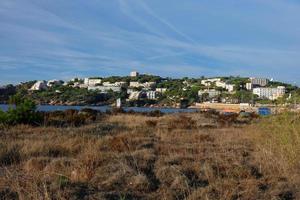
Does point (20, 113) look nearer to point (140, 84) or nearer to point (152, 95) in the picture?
point (152, 95)

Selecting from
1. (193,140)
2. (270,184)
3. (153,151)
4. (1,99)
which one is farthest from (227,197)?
(1,99)

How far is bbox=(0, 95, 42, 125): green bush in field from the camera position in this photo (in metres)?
19.9

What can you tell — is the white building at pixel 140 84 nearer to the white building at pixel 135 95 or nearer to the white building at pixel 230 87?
the white building at pixel 135 95

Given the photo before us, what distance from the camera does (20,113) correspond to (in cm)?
2039

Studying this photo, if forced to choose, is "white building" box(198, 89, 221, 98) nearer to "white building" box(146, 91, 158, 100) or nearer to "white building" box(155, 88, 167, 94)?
"white building" box(155, 88, 167, 94)

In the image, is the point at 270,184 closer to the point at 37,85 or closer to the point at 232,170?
the point at 232,170

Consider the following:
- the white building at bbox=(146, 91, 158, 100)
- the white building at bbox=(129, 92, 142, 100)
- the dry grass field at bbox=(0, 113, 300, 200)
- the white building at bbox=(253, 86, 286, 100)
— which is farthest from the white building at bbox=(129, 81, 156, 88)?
the dry grass field at bbox=(0, 113, 300, 200)

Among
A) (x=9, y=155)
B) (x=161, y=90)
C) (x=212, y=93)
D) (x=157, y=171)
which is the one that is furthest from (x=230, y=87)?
(x=157, y=171)

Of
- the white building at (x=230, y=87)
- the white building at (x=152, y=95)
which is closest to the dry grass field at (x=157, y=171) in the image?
the white building at (x=230, y=87)

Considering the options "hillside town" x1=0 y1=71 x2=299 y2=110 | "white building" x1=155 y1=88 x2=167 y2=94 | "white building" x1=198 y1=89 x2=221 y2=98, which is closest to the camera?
"hillside town" x1=0 y1=71 x2=299 y2=110

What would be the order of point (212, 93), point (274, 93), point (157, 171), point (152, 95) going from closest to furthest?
point (157, 171) → point (274, 93) → point (152, 95) → point (212, 93)

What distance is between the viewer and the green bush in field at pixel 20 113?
784 inches

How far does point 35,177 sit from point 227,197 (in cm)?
291

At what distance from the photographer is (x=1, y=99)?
32.7 m
